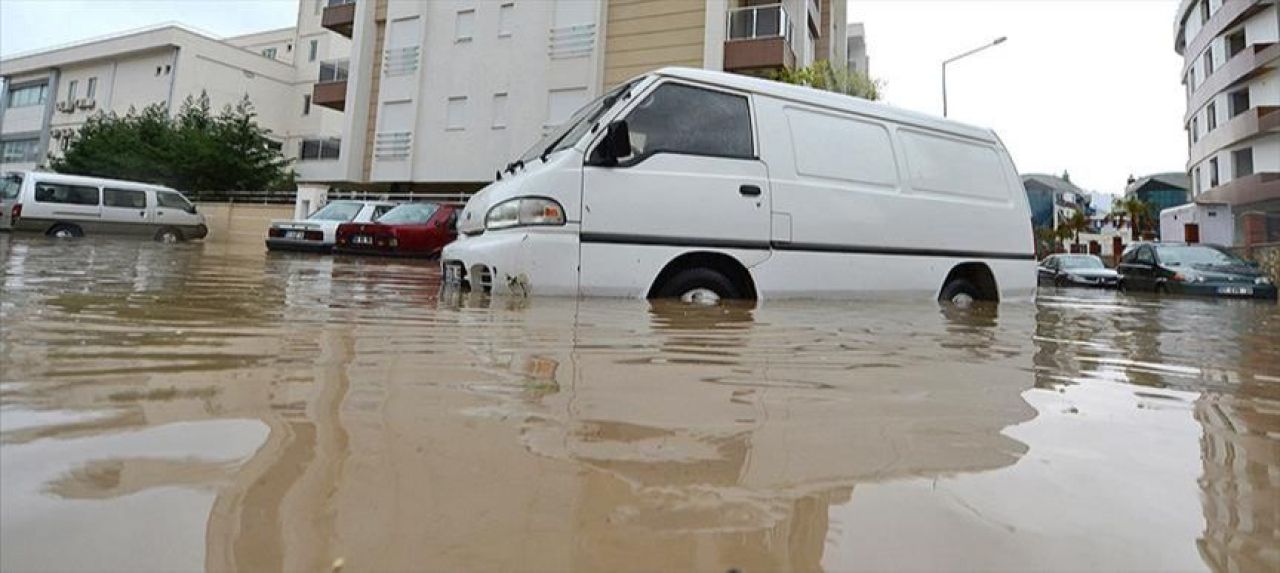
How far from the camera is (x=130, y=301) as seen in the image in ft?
9.21

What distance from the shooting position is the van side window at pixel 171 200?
49.5 ft

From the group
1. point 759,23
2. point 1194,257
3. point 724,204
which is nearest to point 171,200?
point 759,23

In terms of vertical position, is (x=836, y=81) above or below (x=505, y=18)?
below

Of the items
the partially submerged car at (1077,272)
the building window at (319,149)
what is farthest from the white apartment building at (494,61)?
the partially submerged car at (1077,272)

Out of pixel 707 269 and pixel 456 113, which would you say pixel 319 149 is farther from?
pixel 707 269

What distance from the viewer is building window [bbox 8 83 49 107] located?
123 ft

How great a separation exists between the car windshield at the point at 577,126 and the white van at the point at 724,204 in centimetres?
2

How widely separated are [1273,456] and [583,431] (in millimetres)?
1384

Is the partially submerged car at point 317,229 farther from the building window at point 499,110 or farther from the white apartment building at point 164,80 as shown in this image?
the white apartment building at point 164,80

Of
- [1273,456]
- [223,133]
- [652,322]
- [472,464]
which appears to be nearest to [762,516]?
[472,464]

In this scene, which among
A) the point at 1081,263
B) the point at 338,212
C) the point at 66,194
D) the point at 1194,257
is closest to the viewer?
the point at 1194,257

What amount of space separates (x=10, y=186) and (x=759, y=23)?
17128 mm

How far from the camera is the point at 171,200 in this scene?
50.2ft

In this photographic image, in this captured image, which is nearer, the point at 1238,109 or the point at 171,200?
the point at 171,200
